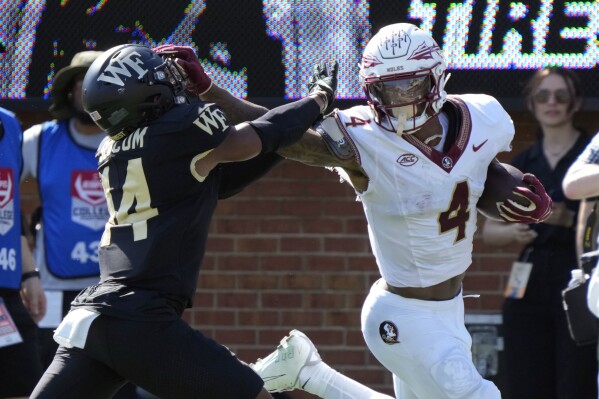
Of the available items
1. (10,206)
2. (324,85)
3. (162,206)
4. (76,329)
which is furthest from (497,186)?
(10,206)

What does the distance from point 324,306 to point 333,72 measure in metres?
2.40

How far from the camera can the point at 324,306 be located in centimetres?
736

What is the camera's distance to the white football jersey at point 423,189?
5.09 metres

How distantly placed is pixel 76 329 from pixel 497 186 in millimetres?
1673

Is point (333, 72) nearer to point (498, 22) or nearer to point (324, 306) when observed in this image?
point (498, 22)

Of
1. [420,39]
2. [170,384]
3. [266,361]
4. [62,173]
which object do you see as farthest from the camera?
[62,173]

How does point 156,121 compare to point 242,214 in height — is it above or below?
above

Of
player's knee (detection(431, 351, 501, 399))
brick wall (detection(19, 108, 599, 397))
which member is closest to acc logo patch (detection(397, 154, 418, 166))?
player's knee (detection(431, 351, 501, 399))

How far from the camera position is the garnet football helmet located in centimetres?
505

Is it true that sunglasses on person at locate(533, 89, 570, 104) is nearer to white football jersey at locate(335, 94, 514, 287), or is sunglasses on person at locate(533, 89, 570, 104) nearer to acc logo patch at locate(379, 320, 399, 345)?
white football jersey at locate(335, 94, 514, 287)

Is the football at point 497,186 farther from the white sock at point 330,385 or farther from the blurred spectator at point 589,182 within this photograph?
the white sock at point 330,385

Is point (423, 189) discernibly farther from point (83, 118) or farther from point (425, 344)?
point (83, 118)

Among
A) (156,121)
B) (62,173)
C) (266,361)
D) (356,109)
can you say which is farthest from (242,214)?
(156,121)

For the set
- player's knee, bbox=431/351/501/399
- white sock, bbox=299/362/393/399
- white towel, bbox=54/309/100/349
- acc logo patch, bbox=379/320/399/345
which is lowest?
white sock, bbox=299/362/393/399
